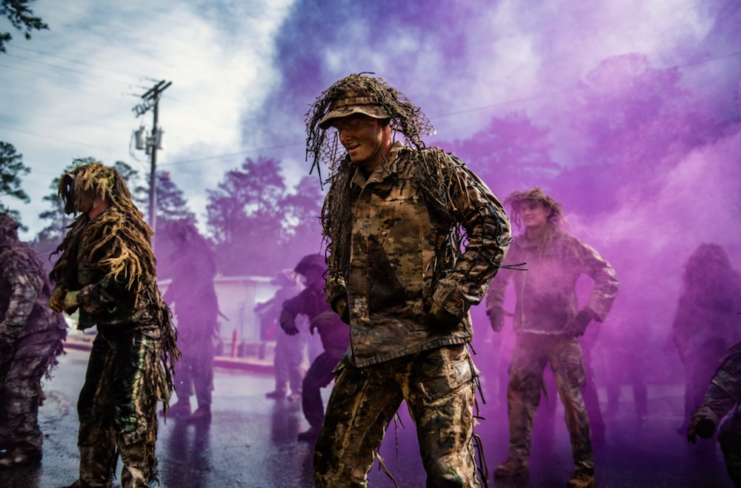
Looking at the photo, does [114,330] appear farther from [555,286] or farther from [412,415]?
[555,286]

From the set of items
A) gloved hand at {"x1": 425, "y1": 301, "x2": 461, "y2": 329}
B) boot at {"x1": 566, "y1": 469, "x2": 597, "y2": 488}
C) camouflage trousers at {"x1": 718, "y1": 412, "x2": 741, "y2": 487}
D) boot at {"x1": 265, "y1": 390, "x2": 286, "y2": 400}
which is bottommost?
boot at {"x1": 265, "y1": 390, "x2": 286, "y2": 400}

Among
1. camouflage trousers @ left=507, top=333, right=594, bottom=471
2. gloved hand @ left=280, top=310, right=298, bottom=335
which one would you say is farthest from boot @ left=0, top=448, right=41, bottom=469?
camouflage trousers @ left=507, top=333, right=594, bottom=471

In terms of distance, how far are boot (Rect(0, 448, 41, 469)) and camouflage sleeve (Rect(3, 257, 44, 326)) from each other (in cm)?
111

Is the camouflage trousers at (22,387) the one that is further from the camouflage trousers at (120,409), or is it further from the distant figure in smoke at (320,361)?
the distant figure in smoke at (320,361)

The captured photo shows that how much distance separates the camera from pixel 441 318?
258 centimetres

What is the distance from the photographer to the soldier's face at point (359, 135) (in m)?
2.87

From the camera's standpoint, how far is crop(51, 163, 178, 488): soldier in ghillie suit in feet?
12.2

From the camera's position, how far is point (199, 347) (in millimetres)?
8578

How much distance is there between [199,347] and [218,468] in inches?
143

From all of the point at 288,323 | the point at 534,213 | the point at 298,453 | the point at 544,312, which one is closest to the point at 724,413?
the point at 544,312

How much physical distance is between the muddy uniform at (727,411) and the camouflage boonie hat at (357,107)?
2.90 meters

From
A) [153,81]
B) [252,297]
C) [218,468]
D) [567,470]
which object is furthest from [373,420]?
[252,297]

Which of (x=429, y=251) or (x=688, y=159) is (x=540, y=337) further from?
(x=688, y=159)

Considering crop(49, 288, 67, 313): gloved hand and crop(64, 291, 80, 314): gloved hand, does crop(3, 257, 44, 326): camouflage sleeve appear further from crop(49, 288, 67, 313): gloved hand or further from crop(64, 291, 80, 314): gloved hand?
crop(64, 291, 80, 314): gloved hand
